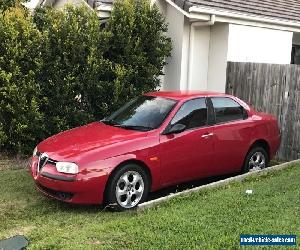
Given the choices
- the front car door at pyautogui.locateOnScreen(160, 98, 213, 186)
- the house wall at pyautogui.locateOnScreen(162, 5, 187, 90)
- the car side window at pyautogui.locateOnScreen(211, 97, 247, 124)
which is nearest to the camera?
the front car door at pyautogui.locateOnScreen(160, 98, 213, 186)

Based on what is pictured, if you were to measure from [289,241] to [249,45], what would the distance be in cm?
772

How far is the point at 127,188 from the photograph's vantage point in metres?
6.70

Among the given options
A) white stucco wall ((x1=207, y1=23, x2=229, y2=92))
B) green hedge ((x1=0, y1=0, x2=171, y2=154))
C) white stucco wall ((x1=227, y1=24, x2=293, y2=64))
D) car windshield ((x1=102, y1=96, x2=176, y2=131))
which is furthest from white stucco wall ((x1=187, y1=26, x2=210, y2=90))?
car windshield ((x1=102, y1=96, x2=176, y2=131))

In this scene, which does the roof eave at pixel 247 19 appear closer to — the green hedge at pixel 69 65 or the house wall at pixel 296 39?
the green hedge at pixel 69 65

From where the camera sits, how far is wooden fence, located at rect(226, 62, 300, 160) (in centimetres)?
1011

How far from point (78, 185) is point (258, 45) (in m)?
7.41

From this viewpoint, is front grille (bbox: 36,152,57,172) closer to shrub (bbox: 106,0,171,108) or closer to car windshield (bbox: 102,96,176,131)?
car windshield (bbox: 102,96,176,131)

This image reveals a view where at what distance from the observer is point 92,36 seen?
10.1 metres

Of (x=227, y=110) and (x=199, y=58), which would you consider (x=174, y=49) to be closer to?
(x=199, y=58)

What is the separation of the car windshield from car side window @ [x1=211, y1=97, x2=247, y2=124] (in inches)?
32.6

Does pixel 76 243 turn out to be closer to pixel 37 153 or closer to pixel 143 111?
pixel 37 153

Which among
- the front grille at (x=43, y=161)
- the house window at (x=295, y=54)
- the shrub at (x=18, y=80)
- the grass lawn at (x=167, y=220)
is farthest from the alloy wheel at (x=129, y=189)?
the house window at (x=295, y=54)

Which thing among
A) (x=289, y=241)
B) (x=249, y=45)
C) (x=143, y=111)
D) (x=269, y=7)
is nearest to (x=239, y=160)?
(x=143, y=111)

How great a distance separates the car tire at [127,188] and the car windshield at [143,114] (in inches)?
30.6
